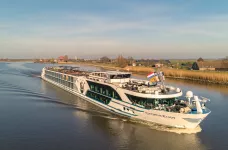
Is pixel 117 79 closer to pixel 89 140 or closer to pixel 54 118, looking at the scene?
pixel 54 118

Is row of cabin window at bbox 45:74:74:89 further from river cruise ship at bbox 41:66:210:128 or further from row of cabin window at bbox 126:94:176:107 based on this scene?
row of cabin window at bbox 126:94:176:107

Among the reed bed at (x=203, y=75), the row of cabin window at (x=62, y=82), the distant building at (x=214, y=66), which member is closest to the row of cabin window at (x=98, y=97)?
Answer: the row of cabin window at (x=62, y=82)

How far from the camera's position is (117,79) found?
31.9m

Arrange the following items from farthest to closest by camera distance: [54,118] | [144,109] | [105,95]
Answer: [105,95] → [54,118] → [144,109]

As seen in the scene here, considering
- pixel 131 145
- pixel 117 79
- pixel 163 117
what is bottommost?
pixel 131 145

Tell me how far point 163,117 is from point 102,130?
22.5ft

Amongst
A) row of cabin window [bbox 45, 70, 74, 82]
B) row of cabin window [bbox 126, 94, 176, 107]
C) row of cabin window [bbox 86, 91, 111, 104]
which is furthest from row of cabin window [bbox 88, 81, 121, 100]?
row of cabin window [bbox 45, 70, 74, 82]

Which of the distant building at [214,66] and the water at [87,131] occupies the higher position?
the distant building at [214,66]

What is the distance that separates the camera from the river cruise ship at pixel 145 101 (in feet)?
74.3

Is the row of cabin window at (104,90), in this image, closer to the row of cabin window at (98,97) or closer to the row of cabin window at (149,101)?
the row of cabin window at (98,97)

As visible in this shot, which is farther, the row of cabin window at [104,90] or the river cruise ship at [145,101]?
the row of cabin window at [104,90]

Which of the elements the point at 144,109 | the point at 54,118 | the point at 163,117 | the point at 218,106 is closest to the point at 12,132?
the point at 54,118

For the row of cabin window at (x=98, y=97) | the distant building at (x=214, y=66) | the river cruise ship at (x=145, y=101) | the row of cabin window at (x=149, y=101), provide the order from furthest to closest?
the distant building at (x=214, y=66) < the row of cabin window at (x=98, y=97) < the row of cabin window at (x=149, y=101) < the river cruise ship at (x=145, y=101)

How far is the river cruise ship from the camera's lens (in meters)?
22.7
